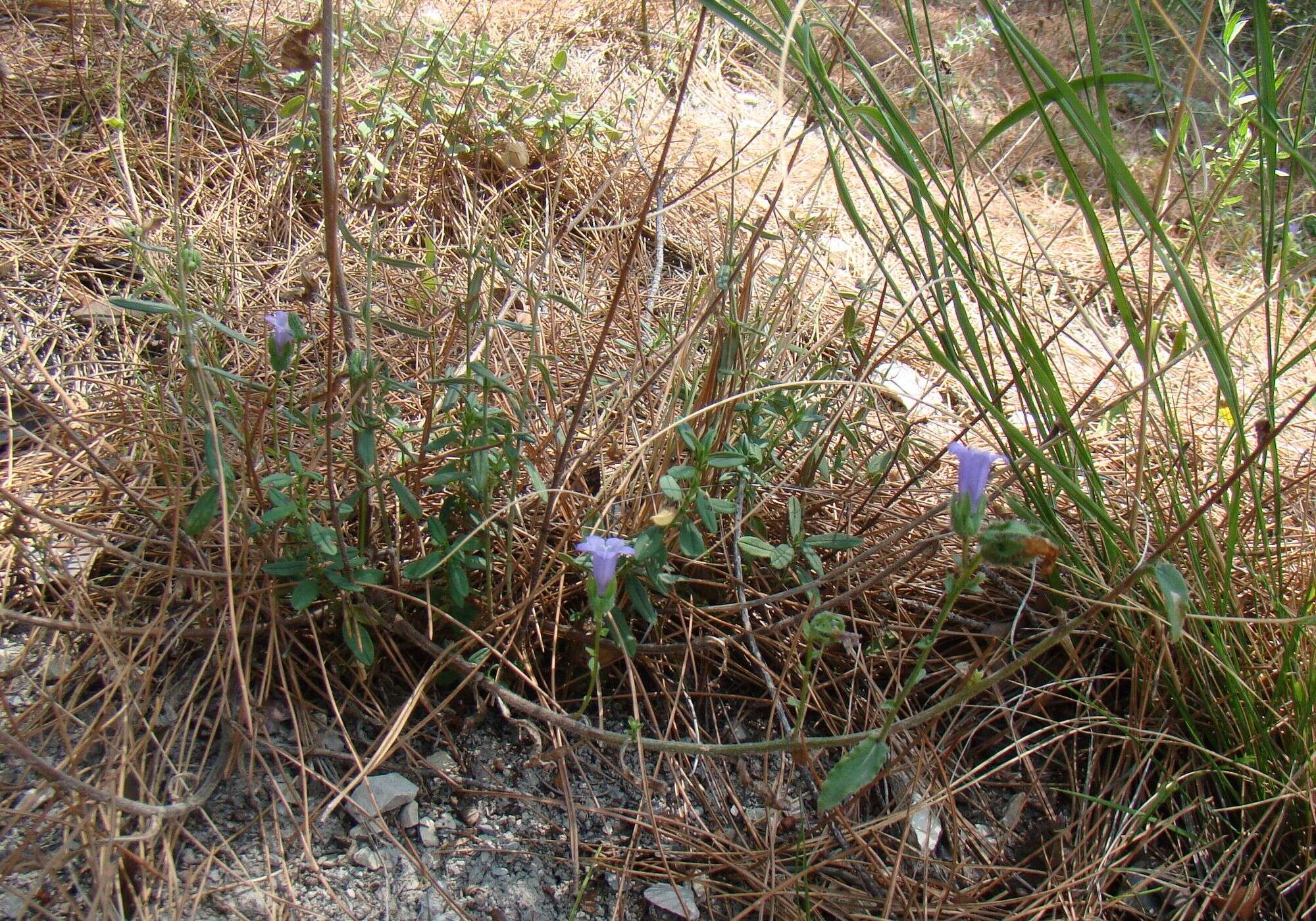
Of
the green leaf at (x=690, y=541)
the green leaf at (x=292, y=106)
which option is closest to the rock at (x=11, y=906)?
the green leaf at (x=690, y=541)

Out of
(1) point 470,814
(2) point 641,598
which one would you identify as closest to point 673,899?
(1) point 470,814

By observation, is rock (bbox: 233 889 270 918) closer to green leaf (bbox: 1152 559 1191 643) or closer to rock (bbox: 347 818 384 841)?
rock (bbox: 347 818 384 841)

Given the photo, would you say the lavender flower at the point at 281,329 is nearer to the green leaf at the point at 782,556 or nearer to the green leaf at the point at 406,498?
the green leaf at the point at 406,498

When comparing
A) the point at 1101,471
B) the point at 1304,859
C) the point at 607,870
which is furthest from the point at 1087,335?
the point at 607,870

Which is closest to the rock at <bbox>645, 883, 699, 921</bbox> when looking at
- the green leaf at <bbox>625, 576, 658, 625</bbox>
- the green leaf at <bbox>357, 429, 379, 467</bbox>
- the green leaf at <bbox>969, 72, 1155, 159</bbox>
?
the green leaf at <bbox>625, 576, 658, 625</bbox>

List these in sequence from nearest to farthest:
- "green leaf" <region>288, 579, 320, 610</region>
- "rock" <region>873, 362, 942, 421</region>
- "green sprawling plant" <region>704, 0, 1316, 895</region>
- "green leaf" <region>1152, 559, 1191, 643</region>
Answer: "green leaf" <region>1152, 559, 1191, 643</region> → "green sprawling plant" <region>704, 0, 1316, 895</region> → "green leaf" <region>288, 579, 320, 610</region> → "rock" <region>873, 362, 942, 421</region>

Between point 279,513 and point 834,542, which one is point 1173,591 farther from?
point 279,513

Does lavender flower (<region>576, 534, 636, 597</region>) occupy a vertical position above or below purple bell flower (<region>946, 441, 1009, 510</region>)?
below

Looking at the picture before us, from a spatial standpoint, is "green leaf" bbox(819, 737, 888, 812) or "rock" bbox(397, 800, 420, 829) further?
"rock" bbox(397, 800, 420, 829)
